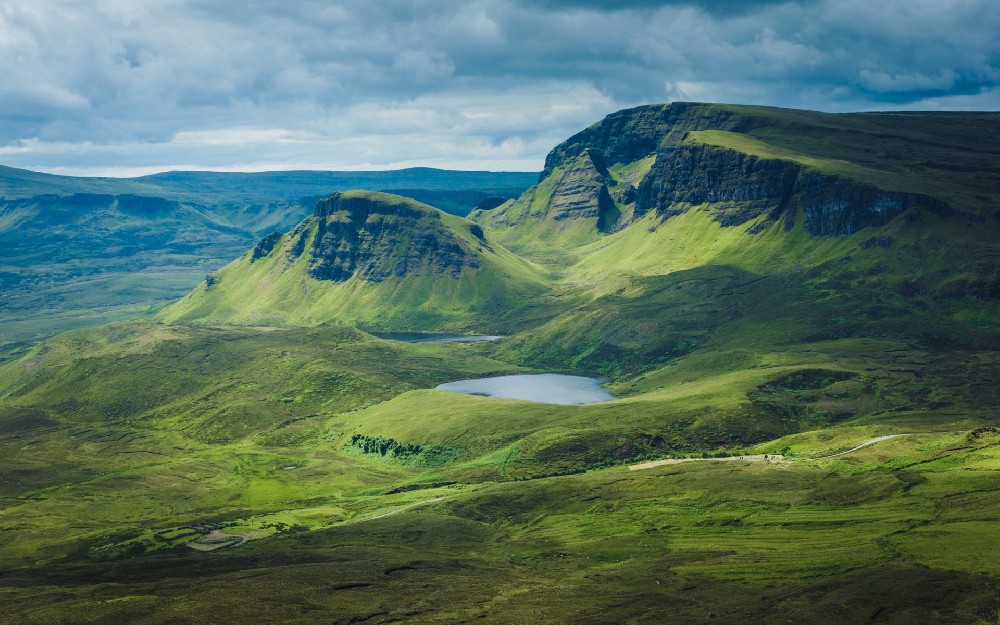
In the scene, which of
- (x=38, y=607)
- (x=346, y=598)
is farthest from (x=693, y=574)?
(x=38, y=607)

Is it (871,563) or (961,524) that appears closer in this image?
(871,563)

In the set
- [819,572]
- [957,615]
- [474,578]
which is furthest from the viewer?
[474,578]

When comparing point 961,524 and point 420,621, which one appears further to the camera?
point 961,524

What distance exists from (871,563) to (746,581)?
2509cm

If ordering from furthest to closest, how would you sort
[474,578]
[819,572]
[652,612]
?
[474,578], [819,572], [652,612]

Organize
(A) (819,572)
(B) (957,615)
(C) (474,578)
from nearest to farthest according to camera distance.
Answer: (B) (957,615) < (A) (819,572) < (C) (474,578)

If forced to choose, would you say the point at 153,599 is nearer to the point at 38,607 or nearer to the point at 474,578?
the point at 38,607

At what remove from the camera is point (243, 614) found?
6885 inches

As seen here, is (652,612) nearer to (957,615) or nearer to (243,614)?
(957,615)

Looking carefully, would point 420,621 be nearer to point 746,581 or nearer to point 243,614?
point 243,614

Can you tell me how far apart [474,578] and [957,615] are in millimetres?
91980

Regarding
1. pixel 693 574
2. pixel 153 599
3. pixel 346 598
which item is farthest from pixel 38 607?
pixel 693 574

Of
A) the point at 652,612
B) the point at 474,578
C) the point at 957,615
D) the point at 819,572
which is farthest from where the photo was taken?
the point at 474,578

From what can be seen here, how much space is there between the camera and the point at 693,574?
192625 mm
